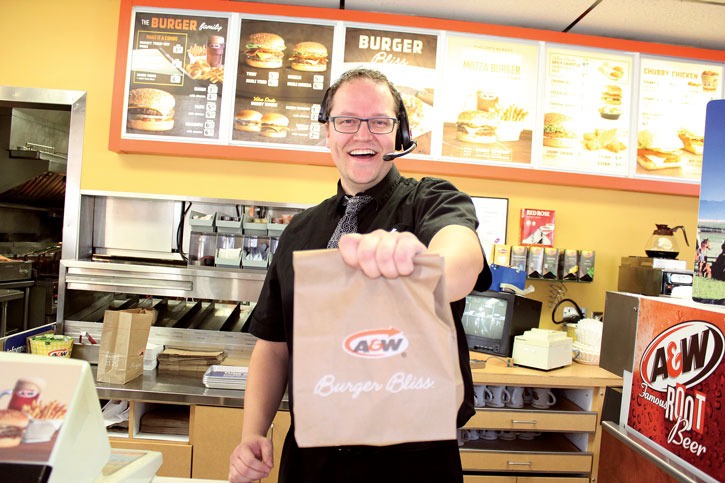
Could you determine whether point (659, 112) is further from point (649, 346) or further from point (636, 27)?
point (649, 346)

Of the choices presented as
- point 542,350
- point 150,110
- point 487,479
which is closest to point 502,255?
point 542,350

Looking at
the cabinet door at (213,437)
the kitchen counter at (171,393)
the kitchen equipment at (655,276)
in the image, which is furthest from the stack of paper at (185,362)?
the kitchen equipment at (655,276)

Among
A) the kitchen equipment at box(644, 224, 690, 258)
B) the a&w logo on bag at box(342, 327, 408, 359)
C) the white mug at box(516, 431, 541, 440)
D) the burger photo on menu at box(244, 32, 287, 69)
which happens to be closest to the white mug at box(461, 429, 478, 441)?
the white mug at box(516, 431, 541, 440)

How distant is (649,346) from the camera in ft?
3.97

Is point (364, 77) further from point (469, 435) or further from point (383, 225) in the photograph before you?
point (469, 435)

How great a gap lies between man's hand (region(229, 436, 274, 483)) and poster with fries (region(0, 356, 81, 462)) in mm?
646

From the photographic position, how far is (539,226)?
3207mm

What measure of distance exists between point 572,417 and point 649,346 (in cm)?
153

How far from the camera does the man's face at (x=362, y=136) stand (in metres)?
1.24

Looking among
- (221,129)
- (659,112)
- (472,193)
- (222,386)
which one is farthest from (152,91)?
(659,112)

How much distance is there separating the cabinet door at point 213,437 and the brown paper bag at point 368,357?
190cm

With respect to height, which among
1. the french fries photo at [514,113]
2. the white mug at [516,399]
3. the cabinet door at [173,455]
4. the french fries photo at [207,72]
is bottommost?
the cabinet door at [173,455]

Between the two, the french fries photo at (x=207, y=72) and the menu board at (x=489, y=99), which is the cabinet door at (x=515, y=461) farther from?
the french fries photo at (x=207, y=72)

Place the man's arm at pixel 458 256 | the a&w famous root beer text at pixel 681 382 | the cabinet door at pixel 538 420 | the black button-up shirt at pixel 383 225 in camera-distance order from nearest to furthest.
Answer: the man's arm at pixel 458 256, the a&w famous root beer text at pixel 681 382, the black button-up shirt at pixel 383 225, the cabinet door at pixel 538 420
